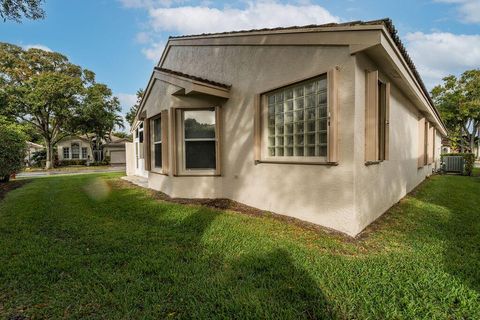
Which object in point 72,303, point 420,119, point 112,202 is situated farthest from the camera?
point 420,119

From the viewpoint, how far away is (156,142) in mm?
8781

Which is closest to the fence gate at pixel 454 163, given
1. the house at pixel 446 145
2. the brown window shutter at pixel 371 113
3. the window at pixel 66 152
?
the brown window shutter at pixel 371 113

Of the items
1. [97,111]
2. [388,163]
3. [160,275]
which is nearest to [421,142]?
[388,163]

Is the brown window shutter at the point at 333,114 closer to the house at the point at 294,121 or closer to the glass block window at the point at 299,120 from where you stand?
the house at the point at 294,121

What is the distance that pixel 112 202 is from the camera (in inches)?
275

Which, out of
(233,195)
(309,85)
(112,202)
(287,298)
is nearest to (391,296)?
(287,298)

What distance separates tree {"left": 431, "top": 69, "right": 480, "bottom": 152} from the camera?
94.9 ft

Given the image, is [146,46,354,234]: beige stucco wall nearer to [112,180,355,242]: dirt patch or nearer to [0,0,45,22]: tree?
[112,180,355,242]: dirt patch

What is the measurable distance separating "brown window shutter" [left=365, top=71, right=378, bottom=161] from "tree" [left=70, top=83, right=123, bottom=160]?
30.3 metres

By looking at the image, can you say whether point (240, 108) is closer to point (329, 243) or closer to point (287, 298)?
point (329, 243)

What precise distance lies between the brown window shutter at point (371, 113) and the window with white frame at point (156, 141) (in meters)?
6.29

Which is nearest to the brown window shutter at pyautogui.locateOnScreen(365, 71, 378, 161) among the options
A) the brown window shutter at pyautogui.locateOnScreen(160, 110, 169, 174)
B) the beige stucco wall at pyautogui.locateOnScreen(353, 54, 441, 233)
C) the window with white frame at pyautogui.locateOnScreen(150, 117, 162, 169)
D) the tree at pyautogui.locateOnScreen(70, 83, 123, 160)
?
the beige stucco wall at pyautogui.locateOnScreen(353, 54, 441, 233)

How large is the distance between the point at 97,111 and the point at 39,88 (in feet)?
17.9

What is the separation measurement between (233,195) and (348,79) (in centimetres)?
403
